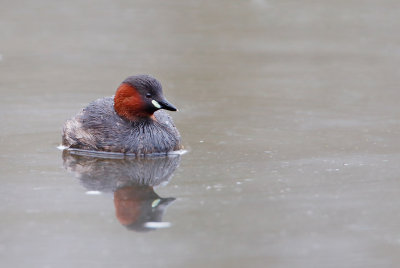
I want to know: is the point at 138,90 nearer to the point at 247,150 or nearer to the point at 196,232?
the point at 247,150

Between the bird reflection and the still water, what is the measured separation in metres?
0.02

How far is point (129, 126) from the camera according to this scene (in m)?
8.86

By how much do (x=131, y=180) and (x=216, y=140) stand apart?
5.23 feet

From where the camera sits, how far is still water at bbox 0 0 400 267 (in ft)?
19.8

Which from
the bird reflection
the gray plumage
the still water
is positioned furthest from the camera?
the gray plumage

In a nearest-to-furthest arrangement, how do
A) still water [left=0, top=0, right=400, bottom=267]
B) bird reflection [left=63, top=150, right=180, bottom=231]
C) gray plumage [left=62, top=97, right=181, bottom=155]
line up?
1. still water [left=0, top=0, right=400, bottom=267]
2. bird reflection [left=63, top=150, right=180, bottom=231]
3. gray plumage [left=62, top=97, right=181, bottom=155]

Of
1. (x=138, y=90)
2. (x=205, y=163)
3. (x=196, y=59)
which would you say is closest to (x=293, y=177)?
(x=205, y=163)

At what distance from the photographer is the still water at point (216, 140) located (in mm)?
Answer: 6039

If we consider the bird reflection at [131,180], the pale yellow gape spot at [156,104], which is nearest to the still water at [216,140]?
the bird reflection at [131,180]

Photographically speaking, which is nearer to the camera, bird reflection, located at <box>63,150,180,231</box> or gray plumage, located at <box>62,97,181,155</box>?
bird reflection, located at <box>63,150,180,231</box>

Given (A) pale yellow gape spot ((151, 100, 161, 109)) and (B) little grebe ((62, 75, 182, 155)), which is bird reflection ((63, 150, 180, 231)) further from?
(A) pale yellow gape spot ((151, 100, 161, 109))

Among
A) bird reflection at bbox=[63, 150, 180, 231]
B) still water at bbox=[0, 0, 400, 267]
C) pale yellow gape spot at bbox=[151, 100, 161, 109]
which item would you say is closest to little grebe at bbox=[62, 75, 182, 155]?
pale yellow gape spot at bbox=[151, 100, 161, 109]

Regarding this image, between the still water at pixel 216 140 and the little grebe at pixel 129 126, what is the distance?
9.4 inches

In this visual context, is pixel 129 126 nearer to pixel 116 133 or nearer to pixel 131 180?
pixel 116 133
